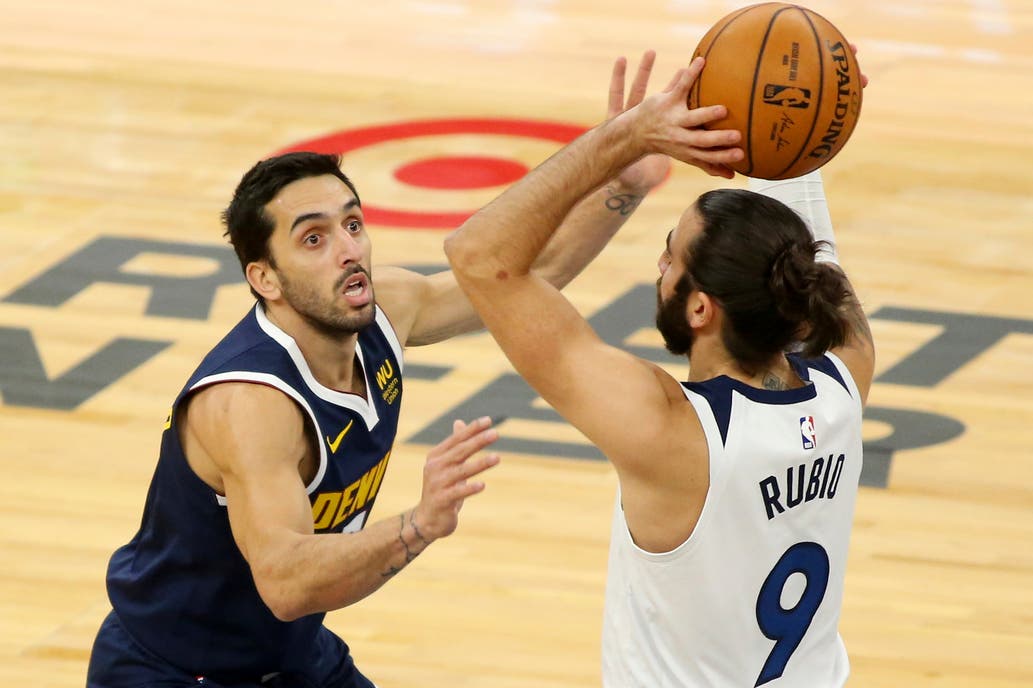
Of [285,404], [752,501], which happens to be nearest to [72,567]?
[285,404]

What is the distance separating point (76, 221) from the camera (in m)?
8.78

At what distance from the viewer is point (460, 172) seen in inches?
379

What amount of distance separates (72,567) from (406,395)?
1810mm

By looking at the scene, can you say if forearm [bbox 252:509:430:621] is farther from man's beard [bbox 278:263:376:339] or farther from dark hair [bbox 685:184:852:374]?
dark hair [bbox 685:184:852:374]

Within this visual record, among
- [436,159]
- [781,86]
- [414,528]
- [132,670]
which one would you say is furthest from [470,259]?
[436,159]

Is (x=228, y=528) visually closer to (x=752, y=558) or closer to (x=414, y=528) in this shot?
(x=414, y=528)

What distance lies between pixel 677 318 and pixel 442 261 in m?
4.95

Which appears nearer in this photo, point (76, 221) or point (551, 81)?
point (76, 221)

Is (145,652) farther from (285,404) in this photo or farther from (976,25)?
(976,25)

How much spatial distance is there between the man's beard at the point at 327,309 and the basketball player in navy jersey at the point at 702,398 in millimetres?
633

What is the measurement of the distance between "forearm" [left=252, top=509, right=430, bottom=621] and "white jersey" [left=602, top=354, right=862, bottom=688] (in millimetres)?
475

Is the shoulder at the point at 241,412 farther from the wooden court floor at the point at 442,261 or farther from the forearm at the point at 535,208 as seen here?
the wooden court floor at the point at 442,261

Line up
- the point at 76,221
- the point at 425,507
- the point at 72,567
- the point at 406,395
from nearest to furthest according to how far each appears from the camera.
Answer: the point at 425,507
the point at 72,567
the point at 406,395
the point at 76,221

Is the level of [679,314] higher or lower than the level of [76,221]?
higher
